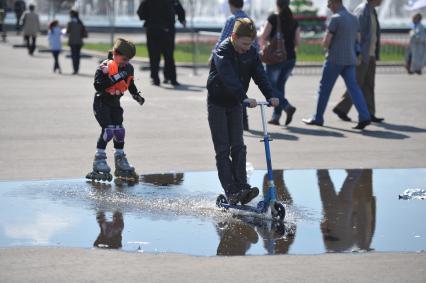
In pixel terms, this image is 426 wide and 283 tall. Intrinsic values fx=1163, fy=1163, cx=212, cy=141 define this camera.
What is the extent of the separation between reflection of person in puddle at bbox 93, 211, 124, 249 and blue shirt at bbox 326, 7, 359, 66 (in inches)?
269

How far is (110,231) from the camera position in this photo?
29.9 feet

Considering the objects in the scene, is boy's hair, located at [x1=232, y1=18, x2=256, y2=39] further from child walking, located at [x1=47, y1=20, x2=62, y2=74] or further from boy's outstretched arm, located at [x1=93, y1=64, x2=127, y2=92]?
child walking, located at [x1=47, y1=20, x2=62, y2=74]

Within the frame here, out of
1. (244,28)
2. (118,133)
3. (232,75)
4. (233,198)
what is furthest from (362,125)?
(244,28)

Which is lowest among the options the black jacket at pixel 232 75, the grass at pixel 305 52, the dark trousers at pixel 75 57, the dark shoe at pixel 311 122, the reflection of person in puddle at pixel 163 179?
the grass at pixel 305 52

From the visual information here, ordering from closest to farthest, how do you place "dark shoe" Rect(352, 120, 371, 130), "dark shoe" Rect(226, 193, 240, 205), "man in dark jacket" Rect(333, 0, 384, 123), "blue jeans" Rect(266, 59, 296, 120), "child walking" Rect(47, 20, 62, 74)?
"dark shoe" Rect(226, 193, 240, 205), "dark shoe" Rect(352, 120, 371, 130), "blue jeans" Rect(266, 59, 296, 120), "man in dark jacket" Rect(333, 0, 384, 123), "child walking" Rect(47, 20, 62, 74)

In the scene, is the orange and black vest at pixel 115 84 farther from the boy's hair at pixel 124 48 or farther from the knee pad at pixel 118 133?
the knee pad at pixel 118 133

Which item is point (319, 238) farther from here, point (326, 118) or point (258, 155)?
point (326, 118)

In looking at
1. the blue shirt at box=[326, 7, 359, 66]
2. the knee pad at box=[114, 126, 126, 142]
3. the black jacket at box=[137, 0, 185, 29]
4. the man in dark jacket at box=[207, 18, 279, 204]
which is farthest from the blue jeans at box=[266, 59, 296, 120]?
the black jacket at box=[137, 0, 185, 29]

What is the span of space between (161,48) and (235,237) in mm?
14246

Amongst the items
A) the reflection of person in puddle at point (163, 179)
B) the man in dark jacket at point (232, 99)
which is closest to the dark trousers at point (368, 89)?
the reflection of person in puddle at point (163, 179)

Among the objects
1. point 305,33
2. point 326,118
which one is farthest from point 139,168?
point 305,33

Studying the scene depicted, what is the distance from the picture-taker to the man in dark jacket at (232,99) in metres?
9.80

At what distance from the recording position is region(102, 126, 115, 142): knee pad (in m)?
11.7

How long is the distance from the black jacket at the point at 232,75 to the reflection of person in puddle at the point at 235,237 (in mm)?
1094
